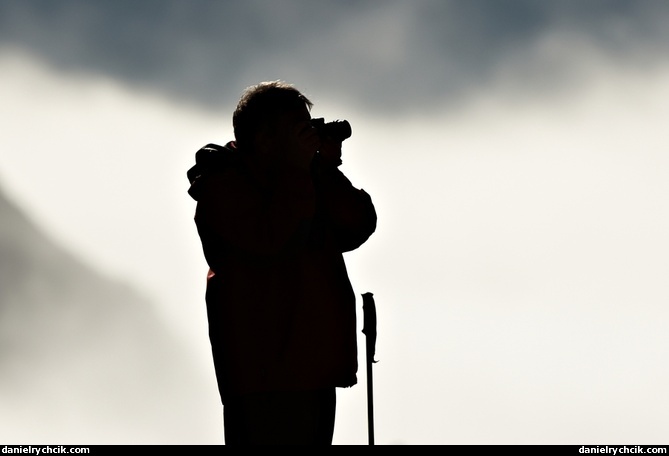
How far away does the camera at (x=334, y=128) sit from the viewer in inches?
149

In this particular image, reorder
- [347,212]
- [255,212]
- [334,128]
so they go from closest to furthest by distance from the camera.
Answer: [255,212] → [347,212] → [334,128]

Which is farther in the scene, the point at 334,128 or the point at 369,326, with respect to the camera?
the point at 334,128

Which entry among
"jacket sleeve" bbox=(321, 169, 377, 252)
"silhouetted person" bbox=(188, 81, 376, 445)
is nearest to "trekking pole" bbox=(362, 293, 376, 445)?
"silhouetted person" bbox=(188, 81, 376, 445)

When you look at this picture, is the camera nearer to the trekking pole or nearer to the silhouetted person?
the silhouetted person

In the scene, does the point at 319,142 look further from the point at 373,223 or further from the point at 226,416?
the point at 226,416

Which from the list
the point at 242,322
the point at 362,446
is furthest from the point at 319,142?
the point at 362,446

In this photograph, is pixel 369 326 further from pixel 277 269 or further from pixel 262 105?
pixel 262 105

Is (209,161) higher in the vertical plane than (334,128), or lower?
lower

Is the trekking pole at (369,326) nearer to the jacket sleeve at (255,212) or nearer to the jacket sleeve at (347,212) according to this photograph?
the jacket sleeve at (347,212)

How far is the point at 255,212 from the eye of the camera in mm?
3334

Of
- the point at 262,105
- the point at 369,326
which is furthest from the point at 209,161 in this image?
the point at 369,326

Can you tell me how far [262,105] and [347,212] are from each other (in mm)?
700

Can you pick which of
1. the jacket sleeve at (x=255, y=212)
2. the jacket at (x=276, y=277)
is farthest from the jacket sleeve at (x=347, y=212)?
the jacket sleeve at (x=255, y=212)

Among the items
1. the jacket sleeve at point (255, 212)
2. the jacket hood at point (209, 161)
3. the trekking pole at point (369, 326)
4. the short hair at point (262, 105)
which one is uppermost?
the short hair at point (262, 105)
